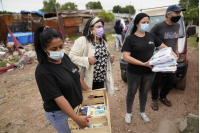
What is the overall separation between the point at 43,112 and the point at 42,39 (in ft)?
8.35

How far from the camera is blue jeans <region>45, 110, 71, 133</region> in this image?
1.42 m

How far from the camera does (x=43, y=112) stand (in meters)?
3.21

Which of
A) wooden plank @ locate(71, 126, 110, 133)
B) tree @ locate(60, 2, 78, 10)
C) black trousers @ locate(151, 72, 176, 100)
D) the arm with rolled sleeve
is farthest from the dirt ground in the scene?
tree @ locate(60, 2, 78, 10)

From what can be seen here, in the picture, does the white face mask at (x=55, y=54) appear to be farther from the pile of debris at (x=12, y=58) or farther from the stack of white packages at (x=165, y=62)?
the pile of debris at (x=12, y=58)

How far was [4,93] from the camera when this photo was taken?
4141 mm

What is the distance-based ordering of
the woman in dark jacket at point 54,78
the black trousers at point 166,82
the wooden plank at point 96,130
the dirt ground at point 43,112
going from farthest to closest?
the black trousers at point 166,82 < the dirt ground at point 43,112 < the wooden plank at point 96,130 < the woman in dark jacket at point 54,78

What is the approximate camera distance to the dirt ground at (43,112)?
267 cm

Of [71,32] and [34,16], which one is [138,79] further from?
[34,16]

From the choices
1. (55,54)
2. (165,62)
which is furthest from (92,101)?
(165,62)

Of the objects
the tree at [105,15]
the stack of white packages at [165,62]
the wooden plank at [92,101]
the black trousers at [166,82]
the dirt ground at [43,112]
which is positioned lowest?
the dirt ground at [43,112]

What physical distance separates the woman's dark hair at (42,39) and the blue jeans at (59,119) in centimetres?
59

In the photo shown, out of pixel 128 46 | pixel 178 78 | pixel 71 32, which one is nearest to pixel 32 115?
pixel 128 46

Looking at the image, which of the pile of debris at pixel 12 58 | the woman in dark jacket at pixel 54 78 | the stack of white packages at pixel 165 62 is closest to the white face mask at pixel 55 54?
the woman in dark jacket at pixel 54 78

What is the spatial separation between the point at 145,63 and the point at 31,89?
3.87m
